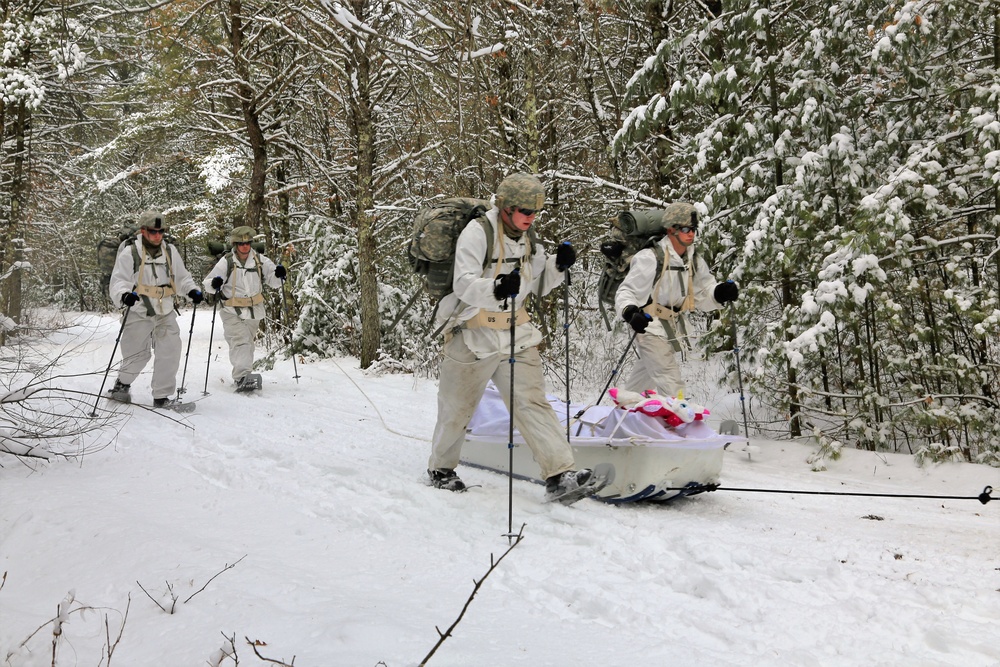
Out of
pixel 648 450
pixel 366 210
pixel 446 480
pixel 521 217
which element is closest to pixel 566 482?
pixel 648 450

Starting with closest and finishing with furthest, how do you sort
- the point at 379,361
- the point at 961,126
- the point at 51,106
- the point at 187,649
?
the point at 187,649, the point at 961,126, the point at 379,361, the point at 51,106

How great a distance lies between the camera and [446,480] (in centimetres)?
576

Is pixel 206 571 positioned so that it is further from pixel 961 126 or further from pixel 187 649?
pixel 961 126

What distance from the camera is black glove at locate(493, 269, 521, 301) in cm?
495

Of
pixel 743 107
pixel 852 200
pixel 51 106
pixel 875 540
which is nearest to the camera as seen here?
pixel 875 540

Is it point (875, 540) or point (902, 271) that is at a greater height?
point (902, 271)

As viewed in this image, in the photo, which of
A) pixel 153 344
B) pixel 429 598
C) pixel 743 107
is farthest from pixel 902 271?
pixel 153 344

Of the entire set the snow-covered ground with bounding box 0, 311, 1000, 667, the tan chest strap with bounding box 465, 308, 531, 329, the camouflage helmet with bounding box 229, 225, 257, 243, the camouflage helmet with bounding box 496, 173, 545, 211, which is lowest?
the snow-covered ground with bounding box 0, 311, 1000, 667

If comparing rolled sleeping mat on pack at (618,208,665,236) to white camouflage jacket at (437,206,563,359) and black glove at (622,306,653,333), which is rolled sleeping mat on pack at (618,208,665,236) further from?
white camouflage jacket at (437,206,563,359)

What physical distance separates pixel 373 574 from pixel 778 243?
247 inches

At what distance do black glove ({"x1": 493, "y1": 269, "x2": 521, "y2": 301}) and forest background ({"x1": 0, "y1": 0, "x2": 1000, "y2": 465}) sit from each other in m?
0.83

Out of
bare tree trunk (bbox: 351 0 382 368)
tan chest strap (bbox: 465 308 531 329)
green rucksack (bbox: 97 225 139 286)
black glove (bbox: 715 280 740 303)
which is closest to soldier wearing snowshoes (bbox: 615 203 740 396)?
black glove (bbox: 715 280 740 303)

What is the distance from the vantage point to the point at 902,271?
791 cm

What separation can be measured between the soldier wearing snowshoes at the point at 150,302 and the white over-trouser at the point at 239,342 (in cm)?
156
